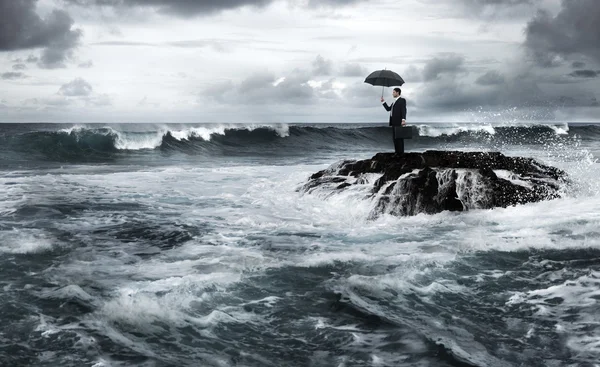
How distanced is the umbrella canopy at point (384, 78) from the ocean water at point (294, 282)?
9.80 feet

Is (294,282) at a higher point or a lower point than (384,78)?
lower

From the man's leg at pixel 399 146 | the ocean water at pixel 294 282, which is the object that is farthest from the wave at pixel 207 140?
the man's leg at pixel 399 146

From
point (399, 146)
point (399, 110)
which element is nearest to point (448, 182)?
point (399, 110)

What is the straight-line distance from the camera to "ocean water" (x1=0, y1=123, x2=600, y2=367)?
4492 millimetres

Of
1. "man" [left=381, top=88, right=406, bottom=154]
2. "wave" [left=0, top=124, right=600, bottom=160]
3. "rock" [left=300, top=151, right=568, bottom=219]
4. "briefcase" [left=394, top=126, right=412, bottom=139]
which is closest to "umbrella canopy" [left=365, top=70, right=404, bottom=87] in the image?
"man" [left=381, top=88, right=406, bottom=154]

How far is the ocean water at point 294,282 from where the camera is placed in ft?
14.7

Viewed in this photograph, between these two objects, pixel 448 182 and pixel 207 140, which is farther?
pixel 207 140

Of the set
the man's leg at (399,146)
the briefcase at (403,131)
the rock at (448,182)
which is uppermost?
the briefcase at (403,131)

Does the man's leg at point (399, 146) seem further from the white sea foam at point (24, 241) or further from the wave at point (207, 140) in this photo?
the wave at point (207, 140)

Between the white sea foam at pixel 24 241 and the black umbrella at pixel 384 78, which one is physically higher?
the black umbrella at pixel 384 78

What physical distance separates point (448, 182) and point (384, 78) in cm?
338

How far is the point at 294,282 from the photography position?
246 inches

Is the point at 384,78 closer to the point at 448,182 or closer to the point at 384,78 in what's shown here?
the point at 384,78

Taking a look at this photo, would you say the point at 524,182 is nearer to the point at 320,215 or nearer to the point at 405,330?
the point at 320,215
